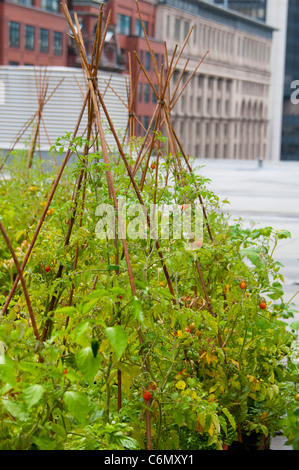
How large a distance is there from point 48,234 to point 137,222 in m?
0.72

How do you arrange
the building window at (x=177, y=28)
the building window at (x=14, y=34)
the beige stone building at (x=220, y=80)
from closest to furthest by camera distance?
the building window at (x=14, y=34), the building window at (x=177, y=28), the beige stone building at (x=220, y=80)

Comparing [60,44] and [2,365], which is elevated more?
[60,44]

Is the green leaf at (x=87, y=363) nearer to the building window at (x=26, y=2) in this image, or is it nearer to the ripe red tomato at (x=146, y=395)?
the ripe red tomato at (x=146, y=395)

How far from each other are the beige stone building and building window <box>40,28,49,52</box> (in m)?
19.2

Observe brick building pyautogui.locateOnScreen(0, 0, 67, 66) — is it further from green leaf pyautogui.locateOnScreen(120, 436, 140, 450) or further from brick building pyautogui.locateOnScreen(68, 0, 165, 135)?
green leaf pyautogui.locateOnScreen(120, 436, 140, 450)

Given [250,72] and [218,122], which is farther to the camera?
[250,72]

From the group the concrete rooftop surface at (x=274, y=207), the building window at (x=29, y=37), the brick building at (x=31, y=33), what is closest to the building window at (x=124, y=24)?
the brick building at (x=31, y=33)

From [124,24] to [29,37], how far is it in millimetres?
14538

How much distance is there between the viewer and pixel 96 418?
246cm

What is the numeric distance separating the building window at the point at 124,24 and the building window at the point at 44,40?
11.1 meters

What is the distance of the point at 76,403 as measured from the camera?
2004 millimetres

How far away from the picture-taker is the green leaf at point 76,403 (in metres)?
2.00
